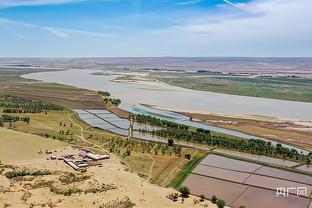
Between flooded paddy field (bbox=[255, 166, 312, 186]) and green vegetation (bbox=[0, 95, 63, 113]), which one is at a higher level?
green vegetation (bbox=[0, 95, 63, 113])

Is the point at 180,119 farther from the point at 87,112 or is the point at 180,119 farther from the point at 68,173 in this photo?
the point at 68,173

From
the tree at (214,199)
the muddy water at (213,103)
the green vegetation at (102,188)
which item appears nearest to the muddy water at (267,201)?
the tree at (214,199)

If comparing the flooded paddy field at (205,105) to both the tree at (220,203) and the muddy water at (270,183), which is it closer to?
the muddy water at (270,183)

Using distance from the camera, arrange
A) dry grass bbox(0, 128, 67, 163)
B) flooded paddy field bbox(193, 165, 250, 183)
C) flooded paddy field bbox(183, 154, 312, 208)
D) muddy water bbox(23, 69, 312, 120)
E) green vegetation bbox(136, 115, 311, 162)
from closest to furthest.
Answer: flooded paddy field bbox(183, 154, 312, 208), flooded paddy field bbox(193, 165, 250, 183), dry grass bbox(0, 128, 67, 163), green vegetation bbox(136, 115, 311, 162), muddy water bbox(23, 69, 312, 120)

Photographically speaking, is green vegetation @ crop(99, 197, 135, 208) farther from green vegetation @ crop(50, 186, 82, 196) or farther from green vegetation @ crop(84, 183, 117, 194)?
green vegetation @ crop(50, 186, 82, 196)

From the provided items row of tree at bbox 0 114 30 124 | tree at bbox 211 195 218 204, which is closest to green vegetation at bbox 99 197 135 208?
tree at bbox 211 195 218 204

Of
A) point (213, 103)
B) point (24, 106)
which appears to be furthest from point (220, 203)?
point (213, 103)

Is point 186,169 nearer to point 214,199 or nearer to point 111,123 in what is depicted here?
point 214,199
